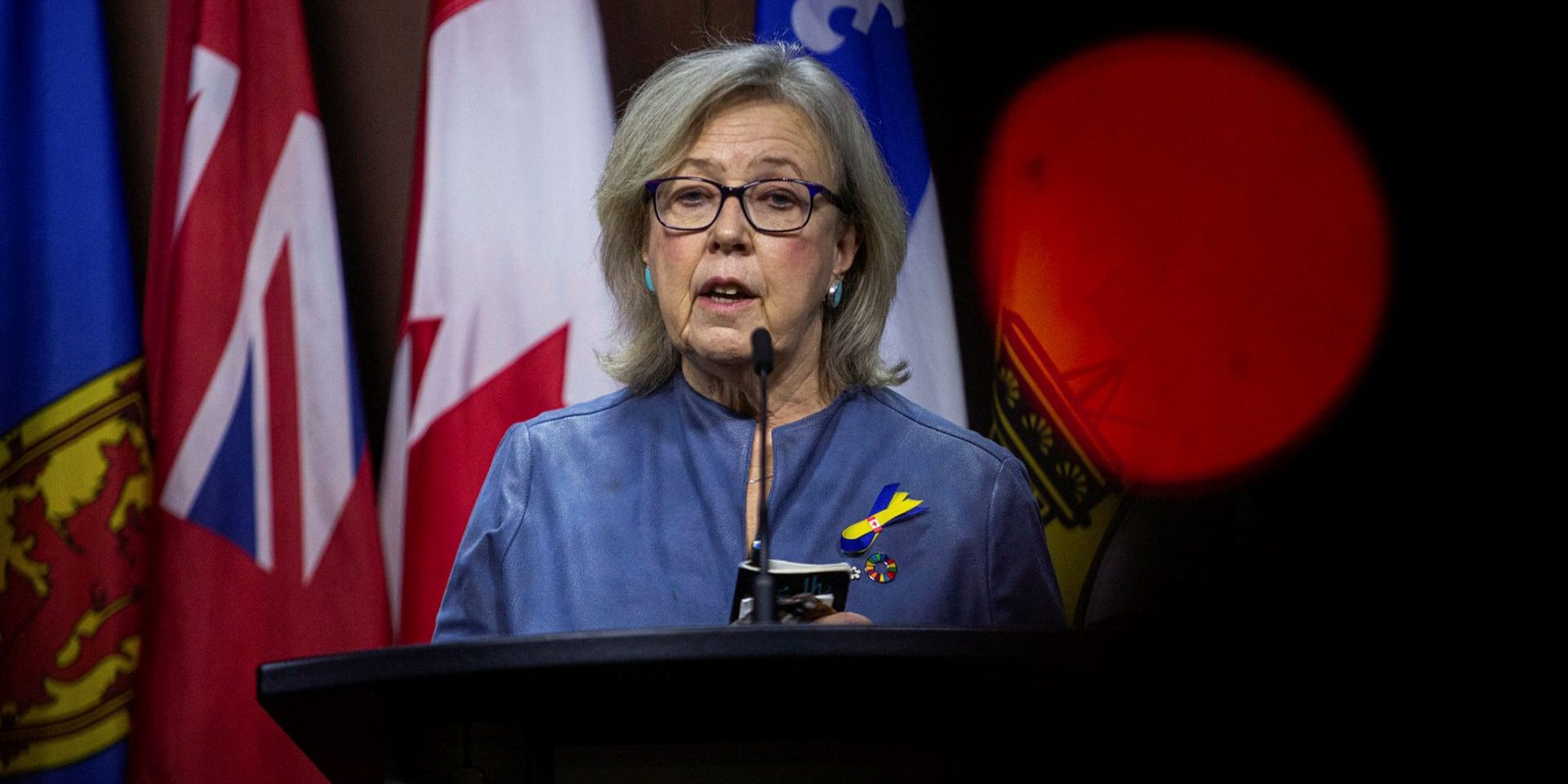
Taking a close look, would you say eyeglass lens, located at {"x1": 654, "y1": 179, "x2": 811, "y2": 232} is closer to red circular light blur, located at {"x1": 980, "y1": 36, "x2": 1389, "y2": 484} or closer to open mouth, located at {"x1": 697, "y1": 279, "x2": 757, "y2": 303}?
open mouth, located at {"x1": 697, "y1": 279, "x2": 757, "y2": 303}

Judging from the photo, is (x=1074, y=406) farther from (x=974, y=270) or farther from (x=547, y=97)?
(x=547, y=97)

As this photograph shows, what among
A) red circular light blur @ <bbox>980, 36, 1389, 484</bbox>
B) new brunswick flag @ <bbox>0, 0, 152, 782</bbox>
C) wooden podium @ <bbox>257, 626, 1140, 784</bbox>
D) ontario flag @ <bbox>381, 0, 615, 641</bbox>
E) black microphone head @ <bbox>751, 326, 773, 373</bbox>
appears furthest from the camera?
red circular light blur @ <bbox>980, 36, 1389, 484</bbox>

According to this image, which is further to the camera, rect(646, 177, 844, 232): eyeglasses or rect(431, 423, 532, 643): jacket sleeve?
rect(646, 177, 844, 232): eyeglasses

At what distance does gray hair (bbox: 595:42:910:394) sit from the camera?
1791mm

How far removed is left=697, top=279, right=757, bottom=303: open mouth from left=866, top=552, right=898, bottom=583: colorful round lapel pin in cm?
36

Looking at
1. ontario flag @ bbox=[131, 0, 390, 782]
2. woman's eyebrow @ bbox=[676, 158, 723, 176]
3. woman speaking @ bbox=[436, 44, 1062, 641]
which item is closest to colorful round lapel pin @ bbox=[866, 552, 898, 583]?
woman speaking @ bbox=[436, 44, 1062, 641]

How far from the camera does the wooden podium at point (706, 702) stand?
0.89 metres

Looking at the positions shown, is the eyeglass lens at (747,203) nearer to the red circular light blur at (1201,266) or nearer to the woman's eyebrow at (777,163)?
the woman's eyebrow at (777,163)

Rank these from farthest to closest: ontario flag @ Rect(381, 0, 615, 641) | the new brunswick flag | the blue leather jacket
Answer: ontario flag @ Rect(381, 0, 615, 641)
the new brunswick flag
the blue leather jacket

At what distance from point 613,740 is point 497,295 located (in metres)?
1.41

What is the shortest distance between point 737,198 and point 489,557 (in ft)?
1.76

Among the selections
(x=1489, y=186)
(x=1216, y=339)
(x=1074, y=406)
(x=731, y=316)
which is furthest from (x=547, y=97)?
(x=1489, y=186)

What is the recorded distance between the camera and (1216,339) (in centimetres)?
259

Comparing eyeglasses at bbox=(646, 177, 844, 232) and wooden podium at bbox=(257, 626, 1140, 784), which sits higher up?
eyeglasses at bbox=(646, 177, 844, 232)
